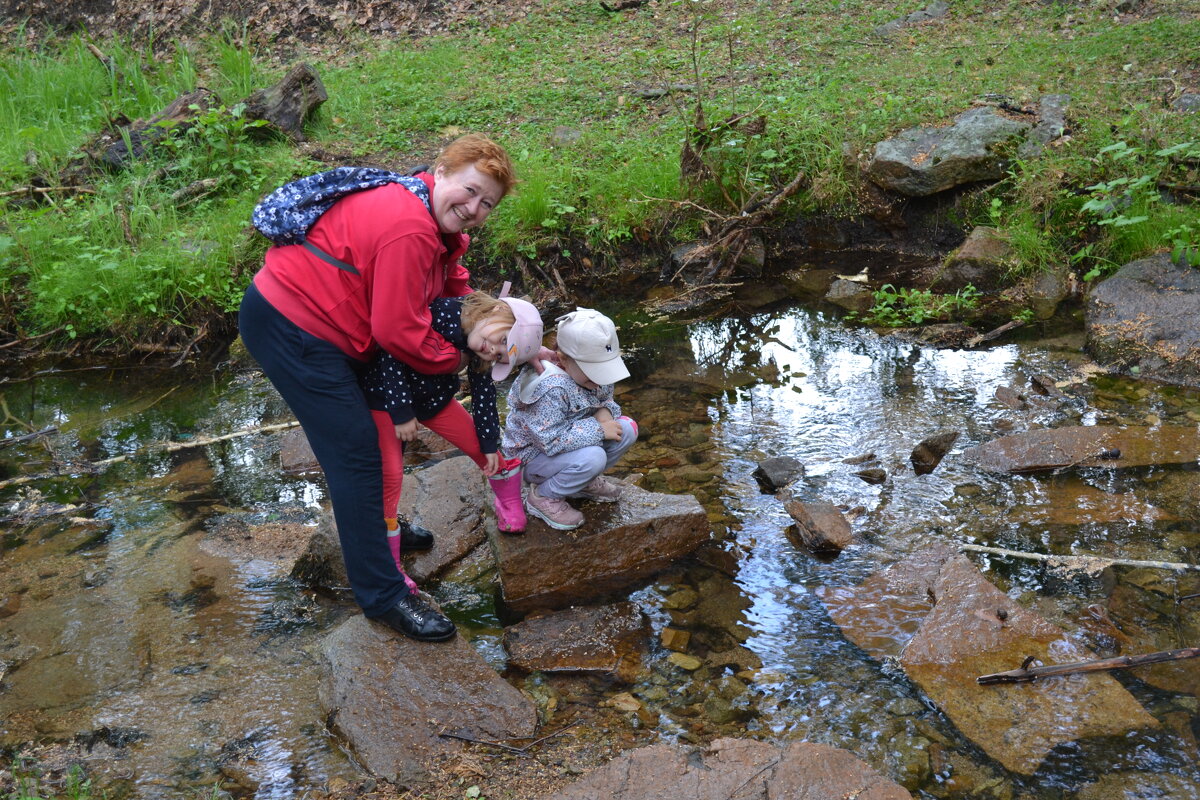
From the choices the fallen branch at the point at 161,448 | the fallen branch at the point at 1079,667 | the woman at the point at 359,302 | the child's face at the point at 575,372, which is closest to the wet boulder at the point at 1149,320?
the fallen branch at the point at 1079,667

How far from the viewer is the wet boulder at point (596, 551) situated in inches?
155

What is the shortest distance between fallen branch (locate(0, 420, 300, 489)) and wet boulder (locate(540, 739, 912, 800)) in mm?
3743

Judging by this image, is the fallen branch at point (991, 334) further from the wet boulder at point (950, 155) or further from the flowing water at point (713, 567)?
the wet boulder at point (950, 155)

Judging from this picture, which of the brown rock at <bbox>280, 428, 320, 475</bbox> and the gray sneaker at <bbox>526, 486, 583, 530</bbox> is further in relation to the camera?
the brown rock at <bbox>280, 428, 320, 475</bbox>

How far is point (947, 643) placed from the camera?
11.1 ft

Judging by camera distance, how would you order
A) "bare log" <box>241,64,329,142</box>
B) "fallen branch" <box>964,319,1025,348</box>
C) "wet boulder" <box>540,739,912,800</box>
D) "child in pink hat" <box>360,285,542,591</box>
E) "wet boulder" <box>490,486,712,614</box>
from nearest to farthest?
"wet boulder" <box>540,739,912,800</box>, "child in pink hat" <box>360,285,542,591</box>, "wet boulder" <box>490,486,712,614</box>, "fallen branch" <box>964,319,1025,348</box>, "bare log" <box>241,64,329,142</box>

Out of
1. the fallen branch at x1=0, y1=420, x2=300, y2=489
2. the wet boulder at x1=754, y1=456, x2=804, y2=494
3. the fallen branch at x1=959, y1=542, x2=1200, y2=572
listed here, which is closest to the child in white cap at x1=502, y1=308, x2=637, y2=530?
the wet boulder at x1=754, y1=456, x2=804, y2=494

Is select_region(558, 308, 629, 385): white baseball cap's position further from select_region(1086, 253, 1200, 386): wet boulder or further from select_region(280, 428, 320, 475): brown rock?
select_region(1086, 253, 1200, 386): wet boulder

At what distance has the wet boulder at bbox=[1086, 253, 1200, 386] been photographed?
5.38 meters

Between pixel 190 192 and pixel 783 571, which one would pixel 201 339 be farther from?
pixel 783 571

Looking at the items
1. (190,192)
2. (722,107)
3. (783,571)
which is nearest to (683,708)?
(783,571)

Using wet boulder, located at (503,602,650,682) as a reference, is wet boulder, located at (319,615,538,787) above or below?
above

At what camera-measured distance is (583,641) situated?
364 cm

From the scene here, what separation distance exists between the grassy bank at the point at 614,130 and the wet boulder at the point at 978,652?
3.73m
